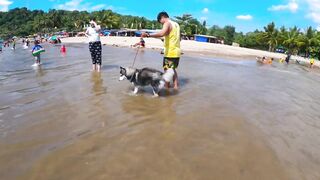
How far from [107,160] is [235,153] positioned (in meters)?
1.76

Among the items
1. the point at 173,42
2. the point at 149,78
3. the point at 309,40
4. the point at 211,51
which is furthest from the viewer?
the point at 309,40

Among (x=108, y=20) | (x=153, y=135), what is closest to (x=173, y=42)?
(x=153, y=135)

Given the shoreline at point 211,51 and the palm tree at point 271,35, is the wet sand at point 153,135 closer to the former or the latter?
the shoreline at point 211,51

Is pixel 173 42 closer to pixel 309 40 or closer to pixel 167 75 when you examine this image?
pixel 167 75

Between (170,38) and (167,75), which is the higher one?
(170,38)

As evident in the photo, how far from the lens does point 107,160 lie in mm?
3891

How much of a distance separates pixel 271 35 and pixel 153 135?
82228mm

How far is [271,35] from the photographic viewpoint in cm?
8012

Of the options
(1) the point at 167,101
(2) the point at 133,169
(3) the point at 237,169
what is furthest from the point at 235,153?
(1) the point at 167,101

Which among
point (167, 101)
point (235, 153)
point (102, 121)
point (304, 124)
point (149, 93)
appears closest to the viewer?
point (235, 153)

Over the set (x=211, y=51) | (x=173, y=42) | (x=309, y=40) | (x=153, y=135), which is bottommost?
(x=211, y=51)

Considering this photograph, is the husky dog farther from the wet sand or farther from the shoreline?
the shoreline

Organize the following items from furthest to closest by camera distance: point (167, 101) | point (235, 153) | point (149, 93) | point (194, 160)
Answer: point (149, 93)
point (167, 101)
point (235, 153)
point (194, 160)

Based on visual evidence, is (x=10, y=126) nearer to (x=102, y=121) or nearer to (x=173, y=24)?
(x=102, y=121)
